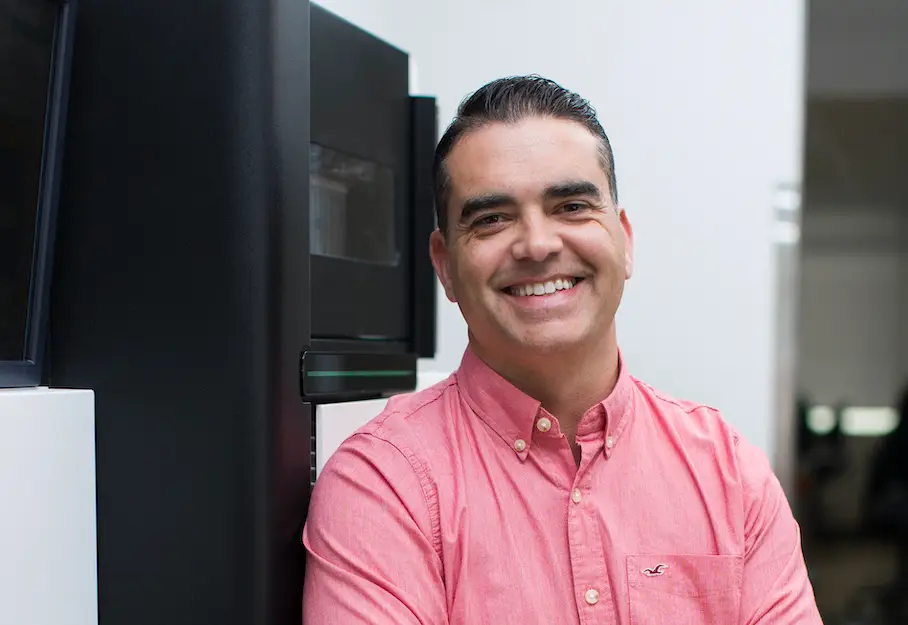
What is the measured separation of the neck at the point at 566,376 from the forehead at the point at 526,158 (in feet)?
0.60

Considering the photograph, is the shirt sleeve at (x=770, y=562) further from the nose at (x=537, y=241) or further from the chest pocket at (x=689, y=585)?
the nose at (x=537, y=241)

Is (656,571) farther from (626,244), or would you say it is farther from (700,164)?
(700,164)

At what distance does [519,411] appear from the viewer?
1137mm

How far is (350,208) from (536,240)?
16.6 inches

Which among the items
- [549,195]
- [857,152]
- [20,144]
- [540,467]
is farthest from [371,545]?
[857,152]

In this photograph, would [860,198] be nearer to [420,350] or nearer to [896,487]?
[896,487]

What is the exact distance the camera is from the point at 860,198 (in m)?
2.80

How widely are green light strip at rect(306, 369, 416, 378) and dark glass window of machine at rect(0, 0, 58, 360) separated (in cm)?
32

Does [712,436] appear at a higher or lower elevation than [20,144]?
lower

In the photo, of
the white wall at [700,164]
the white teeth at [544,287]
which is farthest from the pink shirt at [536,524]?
the white wall at [700,164]

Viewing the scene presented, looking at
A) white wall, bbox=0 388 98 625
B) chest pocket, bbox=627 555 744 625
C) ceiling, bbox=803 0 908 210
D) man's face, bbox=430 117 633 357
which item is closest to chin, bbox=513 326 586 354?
man's face, bbox=430 117 633 357

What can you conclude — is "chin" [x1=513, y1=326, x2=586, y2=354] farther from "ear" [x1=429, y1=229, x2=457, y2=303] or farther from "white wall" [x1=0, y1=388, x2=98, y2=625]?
"white wall" [x1=0, y1=388, x2=98, y2=625]

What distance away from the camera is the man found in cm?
107

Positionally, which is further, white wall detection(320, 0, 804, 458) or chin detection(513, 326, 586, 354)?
white wall detection(320, 0, 804, 458)
